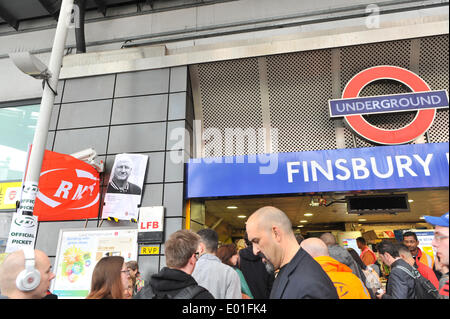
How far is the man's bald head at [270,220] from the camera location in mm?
1502

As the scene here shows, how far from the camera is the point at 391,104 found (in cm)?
514

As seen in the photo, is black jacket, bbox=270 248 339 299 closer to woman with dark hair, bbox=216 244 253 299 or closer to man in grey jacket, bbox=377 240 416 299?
man in grey jacket, bbox=377 240 416 299

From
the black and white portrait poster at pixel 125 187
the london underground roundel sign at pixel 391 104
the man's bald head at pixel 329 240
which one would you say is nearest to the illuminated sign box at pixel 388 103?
the london underground roundel sign at pixel 391 104

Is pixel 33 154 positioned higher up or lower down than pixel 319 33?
lower down

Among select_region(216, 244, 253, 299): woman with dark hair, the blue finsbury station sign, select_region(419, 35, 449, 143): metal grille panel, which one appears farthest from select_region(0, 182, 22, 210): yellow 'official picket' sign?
select_region(419, 35, 449, 143): metal grille panel

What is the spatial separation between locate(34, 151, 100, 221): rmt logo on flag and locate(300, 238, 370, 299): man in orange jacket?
148 inches

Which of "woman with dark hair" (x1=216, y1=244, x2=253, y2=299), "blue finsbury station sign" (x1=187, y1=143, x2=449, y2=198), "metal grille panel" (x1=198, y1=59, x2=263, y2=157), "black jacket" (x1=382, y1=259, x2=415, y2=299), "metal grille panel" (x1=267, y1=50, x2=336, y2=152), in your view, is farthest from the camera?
"metal grille panel" (x1=198, y1=59, x2=263, y2=157)

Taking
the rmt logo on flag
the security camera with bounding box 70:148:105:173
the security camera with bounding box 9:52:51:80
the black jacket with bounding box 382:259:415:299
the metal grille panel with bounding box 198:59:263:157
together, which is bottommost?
the black jacket with bounding box 382:259:415:299

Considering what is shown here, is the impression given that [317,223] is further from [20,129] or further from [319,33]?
[20,129]

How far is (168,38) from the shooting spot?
6859 mm

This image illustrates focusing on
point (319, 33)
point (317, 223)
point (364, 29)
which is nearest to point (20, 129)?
point (319, 33)

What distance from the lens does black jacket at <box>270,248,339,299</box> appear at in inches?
49.1

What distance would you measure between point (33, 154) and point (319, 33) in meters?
5.09

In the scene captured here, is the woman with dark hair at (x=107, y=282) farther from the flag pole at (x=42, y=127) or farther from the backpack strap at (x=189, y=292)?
the flag pole at (x=42, y=127)
